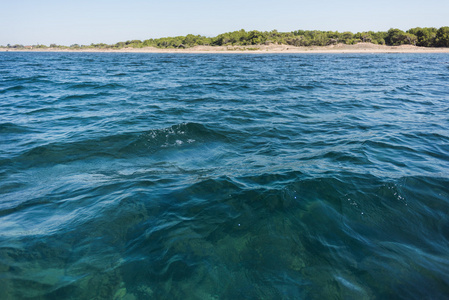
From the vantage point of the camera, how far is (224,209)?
4.23 meters

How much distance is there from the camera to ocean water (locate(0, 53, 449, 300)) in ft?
9.55

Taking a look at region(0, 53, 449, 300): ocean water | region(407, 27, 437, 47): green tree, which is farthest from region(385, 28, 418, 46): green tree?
region(0, 53, 449, 300): ocean water

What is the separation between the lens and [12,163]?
613 cm

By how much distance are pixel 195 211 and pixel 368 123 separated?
8.09 m

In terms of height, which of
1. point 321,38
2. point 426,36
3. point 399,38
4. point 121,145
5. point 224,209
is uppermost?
point 321,38

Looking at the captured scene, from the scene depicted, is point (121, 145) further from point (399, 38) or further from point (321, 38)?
point (399, 38)

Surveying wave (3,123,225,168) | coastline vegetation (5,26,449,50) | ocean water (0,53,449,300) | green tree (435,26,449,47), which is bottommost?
ocean water (0,53,449,300)

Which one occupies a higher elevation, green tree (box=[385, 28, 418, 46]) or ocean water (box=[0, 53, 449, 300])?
green tree (box=[385, 28, 418, 46])

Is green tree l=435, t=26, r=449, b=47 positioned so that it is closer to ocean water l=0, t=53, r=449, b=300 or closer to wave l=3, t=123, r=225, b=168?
ocean water l=0, t=53, r=449, b=300

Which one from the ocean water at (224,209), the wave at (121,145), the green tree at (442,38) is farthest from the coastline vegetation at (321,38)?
the wave at (121,145)

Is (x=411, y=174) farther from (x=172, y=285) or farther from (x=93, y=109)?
(x=93, y=109)

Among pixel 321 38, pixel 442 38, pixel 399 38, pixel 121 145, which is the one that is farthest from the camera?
pixel 321 38

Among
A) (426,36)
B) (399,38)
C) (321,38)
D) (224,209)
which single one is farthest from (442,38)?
(224,209)

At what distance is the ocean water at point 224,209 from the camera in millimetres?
2910
